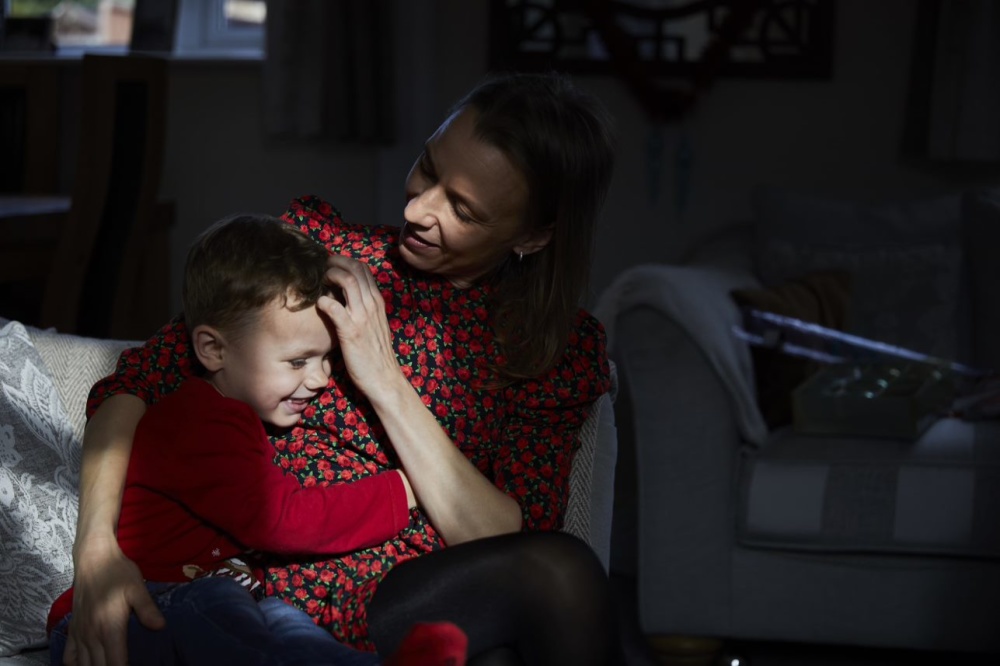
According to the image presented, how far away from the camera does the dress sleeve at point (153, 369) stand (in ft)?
5.15

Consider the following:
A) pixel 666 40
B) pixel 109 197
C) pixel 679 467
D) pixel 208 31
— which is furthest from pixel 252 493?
pixel 208 31

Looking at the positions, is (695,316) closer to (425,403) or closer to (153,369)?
(425,403)

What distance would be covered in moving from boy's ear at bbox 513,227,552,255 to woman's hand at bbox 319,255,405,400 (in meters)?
0.21

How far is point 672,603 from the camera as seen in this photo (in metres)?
2.68

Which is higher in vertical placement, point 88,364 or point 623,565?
point 88,364

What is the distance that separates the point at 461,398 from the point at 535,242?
22cm

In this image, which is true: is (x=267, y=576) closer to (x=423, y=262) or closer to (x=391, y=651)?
(x=391, y=651)

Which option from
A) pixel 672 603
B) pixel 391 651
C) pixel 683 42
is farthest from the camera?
pixel 683 42

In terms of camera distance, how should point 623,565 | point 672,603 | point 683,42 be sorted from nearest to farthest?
point 672,603 < point 623,565 < point 683,42

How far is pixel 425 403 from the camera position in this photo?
5.42ft

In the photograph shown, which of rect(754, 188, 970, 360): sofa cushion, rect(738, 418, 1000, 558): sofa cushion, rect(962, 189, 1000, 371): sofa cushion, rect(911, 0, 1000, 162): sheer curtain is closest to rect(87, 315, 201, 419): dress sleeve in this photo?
rect(738, 418, 1000, 558): sofa cushion

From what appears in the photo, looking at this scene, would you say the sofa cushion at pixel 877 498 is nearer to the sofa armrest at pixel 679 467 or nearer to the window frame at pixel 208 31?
the sofa armrest at pixel 679 467

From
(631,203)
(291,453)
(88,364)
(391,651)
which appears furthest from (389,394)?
(631,203)

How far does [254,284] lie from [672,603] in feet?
4.89
